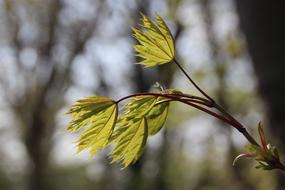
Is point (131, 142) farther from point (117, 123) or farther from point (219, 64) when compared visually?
point (219, 64)

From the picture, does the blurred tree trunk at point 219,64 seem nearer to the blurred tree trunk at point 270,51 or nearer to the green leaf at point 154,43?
the blurred tree trunk at point 270,51

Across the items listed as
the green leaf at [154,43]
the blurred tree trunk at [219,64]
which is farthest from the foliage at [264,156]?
the blurred tree trunk at [219,64]

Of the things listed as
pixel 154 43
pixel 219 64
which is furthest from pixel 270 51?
pixel 219 64

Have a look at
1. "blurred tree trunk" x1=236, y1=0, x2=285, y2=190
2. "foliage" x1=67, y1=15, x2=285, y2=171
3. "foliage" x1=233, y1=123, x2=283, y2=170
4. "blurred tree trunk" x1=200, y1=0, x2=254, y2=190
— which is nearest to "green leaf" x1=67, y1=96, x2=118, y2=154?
"foliage" x1=67, y1=15, x2=285, y2=171

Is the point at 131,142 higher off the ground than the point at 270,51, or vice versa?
the point at 131,142

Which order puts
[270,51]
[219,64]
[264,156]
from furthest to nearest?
[219,64]
[270,51]
[264,156]
